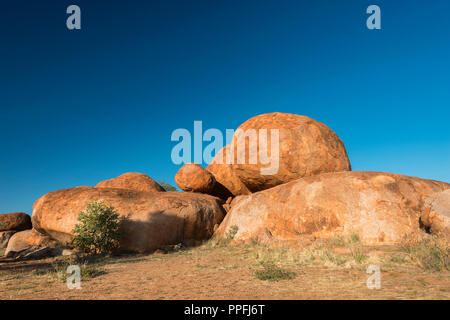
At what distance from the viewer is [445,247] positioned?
8047 mm

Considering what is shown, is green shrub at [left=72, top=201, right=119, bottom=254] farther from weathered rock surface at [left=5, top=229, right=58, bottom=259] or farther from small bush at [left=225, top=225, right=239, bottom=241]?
small bush at [left=225, top=225, right=239, bottom=241]

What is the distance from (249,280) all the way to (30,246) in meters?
12.4

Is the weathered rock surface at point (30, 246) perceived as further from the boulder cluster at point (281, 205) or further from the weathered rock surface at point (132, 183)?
the weathered rock surface at point (132, 183)

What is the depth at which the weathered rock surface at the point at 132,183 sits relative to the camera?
19864 mm

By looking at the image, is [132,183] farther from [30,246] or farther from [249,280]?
[249,280]

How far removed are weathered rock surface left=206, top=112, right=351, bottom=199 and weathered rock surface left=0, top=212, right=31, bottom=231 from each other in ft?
70.2

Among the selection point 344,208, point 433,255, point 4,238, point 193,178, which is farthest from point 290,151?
point 4,238

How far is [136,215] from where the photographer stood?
45.9 feet

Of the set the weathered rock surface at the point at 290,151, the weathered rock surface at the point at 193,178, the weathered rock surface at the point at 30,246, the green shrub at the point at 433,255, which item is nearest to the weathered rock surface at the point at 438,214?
the green shrub at the point at 433,255

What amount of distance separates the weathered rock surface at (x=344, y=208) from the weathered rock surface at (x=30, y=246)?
864 cm

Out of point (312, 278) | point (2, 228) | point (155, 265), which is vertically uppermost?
point (312, 278)

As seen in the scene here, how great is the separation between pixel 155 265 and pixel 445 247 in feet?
27.8
